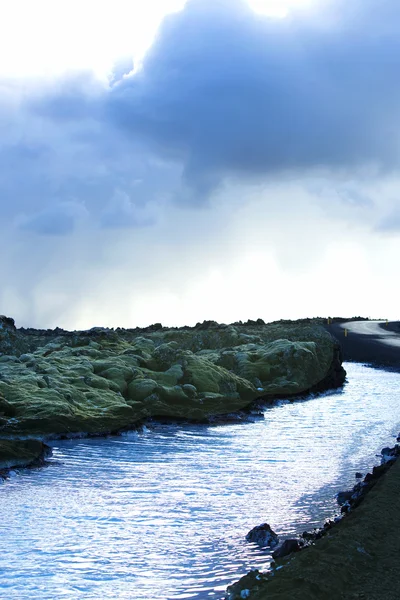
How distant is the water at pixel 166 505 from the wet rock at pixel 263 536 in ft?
0.53

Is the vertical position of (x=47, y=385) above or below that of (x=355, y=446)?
above

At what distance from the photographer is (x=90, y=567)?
8438mm

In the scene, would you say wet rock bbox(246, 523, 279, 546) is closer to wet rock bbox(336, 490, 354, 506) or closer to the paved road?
wet rock bbox(336, 490, 354, 506)

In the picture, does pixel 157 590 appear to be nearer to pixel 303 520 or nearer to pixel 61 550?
pixel 61 550

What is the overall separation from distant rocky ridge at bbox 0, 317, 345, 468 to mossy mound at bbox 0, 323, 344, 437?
4 centimetres

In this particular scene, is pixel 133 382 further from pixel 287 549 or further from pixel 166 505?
pixel 287 549

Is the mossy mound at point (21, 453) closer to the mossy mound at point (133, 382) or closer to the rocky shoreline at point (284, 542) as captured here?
the mossy mound at point (133, 382)

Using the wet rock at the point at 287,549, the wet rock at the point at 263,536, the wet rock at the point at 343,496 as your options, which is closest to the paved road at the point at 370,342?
the wet rock at the point at 343,496

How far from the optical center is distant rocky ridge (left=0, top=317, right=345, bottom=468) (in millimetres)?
19047

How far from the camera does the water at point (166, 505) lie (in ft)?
26.8

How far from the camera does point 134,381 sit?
24.3 m

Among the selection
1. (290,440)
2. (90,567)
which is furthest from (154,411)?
(90,567)

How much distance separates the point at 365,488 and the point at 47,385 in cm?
1381

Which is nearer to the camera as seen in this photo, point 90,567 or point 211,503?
point 90,567
